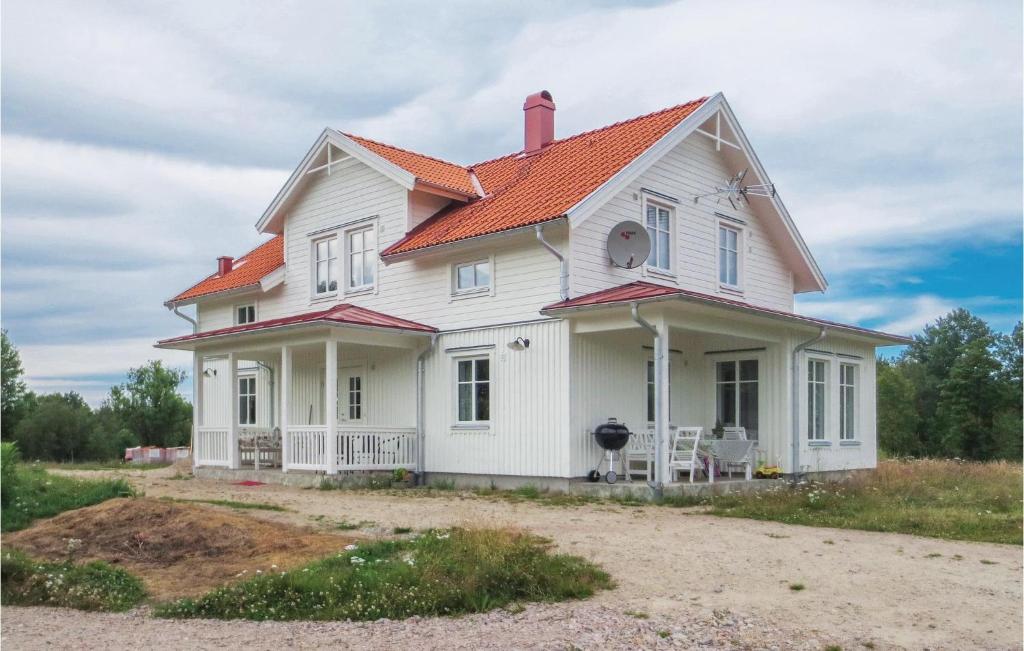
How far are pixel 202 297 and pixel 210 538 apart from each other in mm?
15741

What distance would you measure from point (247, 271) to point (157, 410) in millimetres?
24076

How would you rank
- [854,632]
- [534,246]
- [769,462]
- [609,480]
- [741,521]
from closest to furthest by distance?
[854,632], [741,521], [609,480], [534,246], [769,462]

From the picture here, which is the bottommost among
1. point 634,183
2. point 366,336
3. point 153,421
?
point 153,421

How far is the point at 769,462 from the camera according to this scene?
Answer: 19.3m

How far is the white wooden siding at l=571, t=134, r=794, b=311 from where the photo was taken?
17578 mm

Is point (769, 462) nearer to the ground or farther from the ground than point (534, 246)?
nearer to the ground

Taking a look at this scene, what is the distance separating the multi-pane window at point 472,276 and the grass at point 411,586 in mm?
9945

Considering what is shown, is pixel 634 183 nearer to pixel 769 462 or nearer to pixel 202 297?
pixel 769 462

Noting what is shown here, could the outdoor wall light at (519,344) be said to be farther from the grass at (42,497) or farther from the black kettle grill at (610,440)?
the grass at (42,497)

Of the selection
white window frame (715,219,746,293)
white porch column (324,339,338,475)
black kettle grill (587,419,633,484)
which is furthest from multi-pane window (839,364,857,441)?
white porch column (324,339,338,475)

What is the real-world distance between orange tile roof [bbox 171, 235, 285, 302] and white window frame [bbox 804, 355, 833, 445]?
40.8 ft

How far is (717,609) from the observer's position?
794cm

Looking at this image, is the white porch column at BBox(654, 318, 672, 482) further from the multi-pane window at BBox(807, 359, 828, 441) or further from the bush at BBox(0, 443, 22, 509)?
the bush at BBox(0, 443, 22, 509)

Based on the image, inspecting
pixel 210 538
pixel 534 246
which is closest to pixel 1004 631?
pixel 210 538
